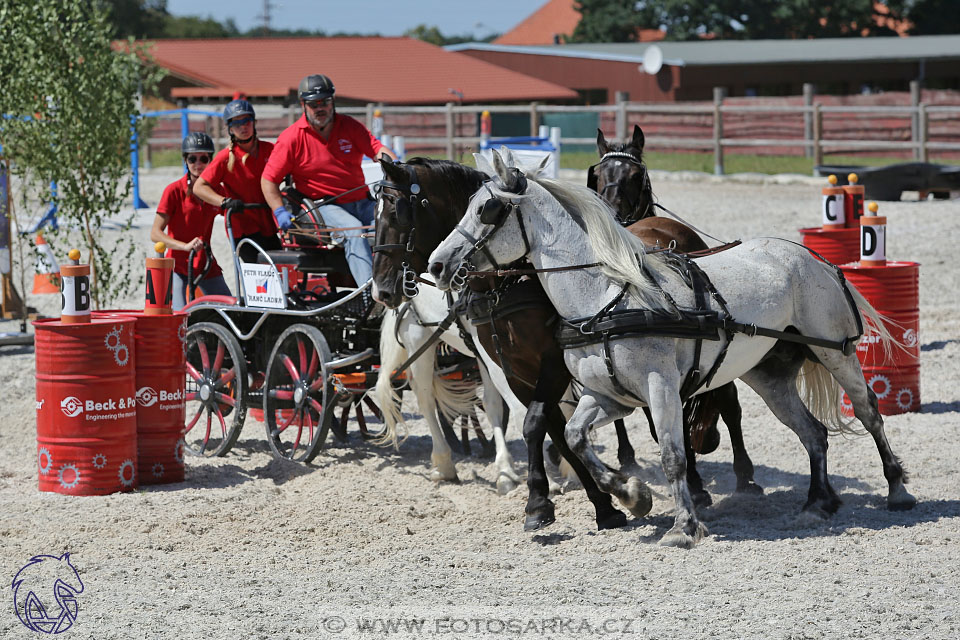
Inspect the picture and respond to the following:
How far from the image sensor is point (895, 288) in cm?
840

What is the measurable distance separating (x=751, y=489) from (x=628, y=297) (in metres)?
1.76

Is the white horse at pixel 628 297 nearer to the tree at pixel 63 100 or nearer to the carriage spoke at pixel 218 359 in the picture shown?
the carriage spoke at pixel 218 359

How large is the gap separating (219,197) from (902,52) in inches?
Answer: 1310

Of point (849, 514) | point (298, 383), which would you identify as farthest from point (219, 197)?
point (849, 514)

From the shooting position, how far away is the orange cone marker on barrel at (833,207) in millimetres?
9078

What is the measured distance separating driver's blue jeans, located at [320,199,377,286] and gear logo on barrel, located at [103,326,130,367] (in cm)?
149

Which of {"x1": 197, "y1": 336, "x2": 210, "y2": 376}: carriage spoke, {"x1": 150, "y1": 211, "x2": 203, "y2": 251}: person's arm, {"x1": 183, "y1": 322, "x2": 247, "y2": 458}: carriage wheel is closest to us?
{"x1": 183, "y1": 322, "x2": 247, "y2": 458}: carriage wheel

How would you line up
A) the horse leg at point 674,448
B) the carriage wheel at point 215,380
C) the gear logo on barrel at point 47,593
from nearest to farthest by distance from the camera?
the gear logo on barrel at point 47,593 < the horse leg at point 674,448 < the carriage wheel at point 215,380

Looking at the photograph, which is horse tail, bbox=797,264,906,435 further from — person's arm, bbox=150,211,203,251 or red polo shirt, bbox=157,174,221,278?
red polo shirt, bbox=157,174,221,278

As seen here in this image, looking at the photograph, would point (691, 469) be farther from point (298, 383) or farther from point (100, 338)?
point (100, 338)

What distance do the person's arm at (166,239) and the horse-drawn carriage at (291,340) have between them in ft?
1.65

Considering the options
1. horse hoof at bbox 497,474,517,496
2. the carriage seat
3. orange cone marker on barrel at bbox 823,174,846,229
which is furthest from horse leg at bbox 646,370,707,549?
orange cone marker on barrel at bbox 823,174,846,229

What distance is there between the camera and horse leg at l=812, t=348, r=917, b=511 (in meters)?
6.21

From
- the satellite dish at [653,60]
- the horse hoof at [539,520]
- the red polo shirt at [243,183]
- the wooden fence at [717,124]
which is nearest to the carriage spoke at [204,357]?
the red polo shirt at [243,183]
